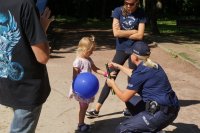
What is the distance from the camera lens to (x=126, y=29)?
6379 mm

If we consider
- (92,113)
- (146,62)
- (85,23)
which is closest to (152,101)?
(146,62)

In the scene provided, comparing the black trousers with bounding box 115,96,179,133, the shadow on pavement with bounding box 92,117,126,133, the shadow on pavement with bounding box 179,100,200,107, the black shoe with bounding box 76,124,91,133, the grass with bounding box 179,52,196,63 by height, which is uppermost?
the black trousers with bounding box 115,96,179,133

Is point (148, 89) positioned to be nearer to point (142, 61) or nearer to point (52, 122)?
point (142, 61)

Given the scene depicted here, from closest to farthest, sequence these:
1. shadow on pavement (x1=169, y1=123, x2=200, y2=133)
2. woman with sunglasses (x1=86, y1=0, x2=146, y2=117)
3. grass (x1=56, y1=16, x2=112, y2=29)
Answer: shadow on pavement (x1=169, y1=123, x2=200, y2=133), woman with sunglasses (x1=86, y1=0, x2=146, y2=117), grass (x1=56, y1=16, x2=112, y2=29)

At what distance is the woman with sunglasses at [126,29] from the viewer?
6293 millimetres

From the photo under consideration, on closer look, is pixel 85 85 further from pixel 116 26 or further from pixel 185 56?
pixel 185 56

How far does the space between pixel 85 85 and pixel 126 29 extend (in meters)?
1.61

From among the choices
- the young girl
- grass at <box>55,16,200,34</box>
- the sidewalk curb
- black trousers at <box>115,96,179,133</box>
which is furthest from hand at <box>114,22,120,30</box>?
grass at <box>55,16,200,34</box>

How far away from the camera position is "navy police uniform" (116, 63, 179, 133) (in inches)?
189

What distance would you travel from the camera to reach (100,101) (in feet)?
21.1

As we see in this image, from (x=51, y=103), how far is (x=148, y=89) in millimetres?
2679

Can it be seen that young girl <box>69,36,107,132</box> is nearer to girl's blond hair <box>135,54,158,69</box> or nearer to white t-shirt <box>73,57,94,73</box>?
white t-shirt <box>73,57,94,73</box>

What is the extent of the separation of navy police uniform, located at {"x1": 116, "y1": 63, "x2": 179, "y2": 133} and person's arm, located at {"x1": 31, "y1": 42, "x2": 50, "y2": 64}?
183 cm

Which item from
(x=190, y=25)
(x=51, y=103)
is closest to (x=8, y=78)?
(x=51, y=103)
